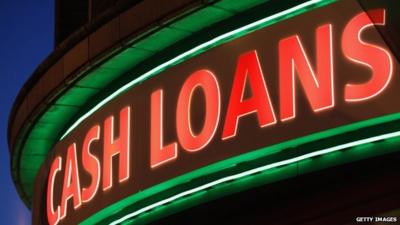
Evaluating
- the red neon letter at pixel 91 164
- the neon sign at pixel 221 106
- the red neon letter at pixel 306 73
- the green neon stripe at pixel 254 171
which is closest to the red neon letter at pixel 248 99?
the neon sign at pixel 221 106

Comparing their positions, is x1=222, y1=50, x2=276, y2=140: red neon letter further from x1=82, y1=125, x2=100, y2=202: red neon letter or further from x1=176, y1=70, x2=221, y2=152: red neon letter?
x1=82, y1=125, x2=100, y2=202: red neon letter

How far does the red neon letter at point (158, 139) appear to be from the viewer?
1268 cm

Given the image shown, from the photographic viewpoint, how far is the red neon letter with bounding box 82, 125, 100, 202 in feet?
45.8

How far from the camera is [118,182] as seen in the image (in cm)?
1345

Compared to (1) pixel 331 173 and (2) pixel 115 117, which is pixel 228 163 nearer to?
(1) pixel 331 173

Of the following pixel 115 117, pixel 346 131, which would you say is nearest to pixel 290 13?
pixel 346 131

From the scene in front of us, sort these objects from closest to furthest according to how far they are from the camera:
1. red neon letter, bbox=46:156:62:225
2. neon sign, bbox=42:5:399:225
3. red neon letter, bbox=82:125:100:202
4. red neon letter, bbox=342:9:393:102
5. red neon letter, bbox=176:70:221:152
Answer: red neon letter, bbox=342:9:393:102 → neon sign, bbox=42:5:399:225 → red neon letter, bbox=176:70:221:152 → red neon letter, bbox=82:125:100:202 → red neon letter, bbox=46:156:62:225

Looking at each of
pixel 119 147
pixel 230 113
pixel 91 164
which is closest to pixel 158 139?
pixel 119 147

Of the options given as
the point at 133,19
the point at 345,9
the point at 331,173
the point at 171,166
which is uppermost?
the point at 133,19

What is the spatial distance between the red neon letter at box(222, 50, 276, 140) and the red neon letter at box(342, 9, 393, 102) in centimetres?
117

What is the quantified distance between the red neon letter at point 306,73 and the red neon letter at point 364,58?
240 mm

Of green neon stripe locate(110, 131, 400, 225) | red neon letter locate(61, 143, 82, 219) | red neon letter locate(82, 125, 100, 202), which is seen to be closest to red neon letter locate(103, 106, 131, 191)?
red neon letter locate(82, 125, 100, 202)

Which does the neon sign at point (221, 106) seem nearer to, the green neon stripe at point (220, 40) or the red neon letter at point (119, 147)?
the red neon letter at point (119, 147)

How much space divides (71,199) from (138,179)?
79.6 inches
